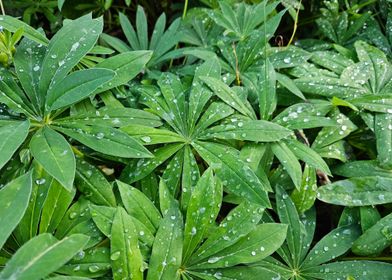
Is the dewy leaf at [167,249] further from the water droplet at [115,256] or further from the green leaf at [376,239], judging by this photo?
the green leaf at [376,239]

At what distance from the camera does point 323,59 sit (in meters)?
1.57

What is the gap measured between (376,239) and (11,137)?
0.90 metres

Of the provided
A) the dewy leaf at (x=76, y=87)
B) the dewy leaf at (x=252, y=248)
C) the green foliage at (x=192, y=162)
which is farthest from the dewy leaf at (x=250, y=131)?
the dewy leaf at (x=76, y=87)

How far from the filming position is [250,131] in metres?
1.23

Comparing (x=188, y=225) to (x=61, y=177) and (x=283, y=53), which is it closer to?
(x=61, y=177)

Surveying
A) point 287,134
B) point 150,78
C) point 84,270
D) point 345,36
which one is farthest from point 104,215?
point 345,36

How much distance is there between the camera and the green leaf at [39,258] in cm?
71

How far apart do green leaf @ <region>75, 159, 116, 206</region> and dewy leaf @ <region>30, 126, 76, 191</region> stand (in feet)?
0.51

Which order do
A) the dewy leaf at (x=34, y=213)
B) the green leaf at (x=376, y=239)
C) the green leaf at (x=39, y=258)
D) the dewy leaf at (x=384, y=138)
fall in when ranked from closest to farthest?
the green leaf at (x=39, y=258)
the dewy leaf at (x=34, y=213)
the green leaf at (x=376, y=239)
the dewy leaf at (x=384, y=138)

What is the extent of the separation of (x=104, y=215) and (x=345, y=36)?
1.21 m

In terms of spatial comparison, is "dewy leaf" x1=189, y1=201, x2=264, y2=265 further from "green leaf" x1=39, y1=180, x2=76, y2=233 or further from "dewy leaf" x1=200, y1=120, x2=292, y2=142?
"green leaf" x1=39, y1=180, x2=76, y2=233

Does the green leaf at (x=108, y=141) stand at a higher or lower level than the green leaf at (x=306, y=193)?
higher

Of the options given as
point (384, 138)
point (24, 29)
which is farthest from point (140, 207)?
point (384, 138)

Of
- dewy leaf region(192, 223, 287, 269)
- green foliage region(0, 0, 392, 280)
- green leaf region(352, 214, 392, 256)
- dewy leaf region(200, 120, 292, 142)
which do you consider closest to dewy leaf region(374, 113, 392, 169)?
green foliage region(0, 0, 392, 280)
